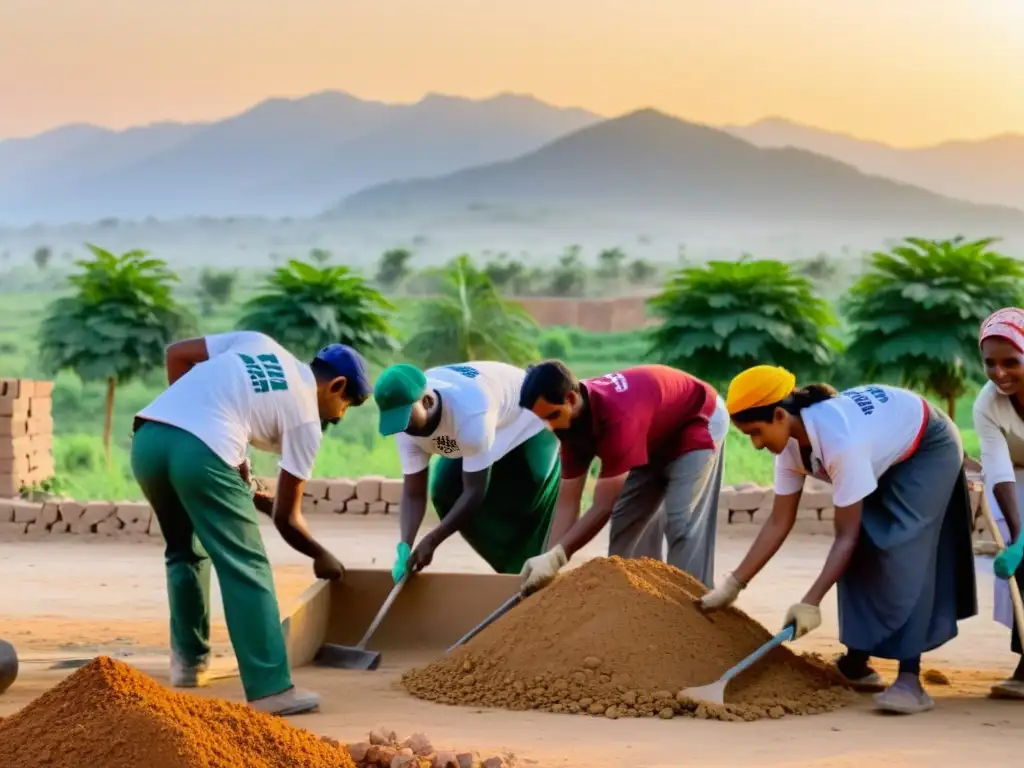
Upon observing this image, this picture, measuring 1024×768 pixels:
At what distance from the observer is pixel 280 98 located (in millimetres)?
81938

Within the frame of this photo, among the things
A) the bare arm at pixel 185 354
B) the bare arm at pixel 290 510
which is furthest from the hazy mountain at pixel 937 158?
the bare arm at pixel 185 354

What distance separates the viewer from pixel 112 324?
561 inches

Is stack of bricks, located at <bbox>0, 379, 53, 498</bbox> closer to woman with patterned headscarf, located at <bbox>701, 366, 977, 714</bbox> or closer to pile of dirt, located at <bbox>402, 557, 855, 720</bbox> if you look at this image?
pile of dirt, located at <bbox>402, 557, 855, 720</bbox>

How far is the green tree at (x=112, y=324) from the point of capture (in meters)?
14.2

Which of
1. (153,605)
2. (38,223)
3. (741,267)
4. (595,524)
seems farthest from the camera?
(38,223)

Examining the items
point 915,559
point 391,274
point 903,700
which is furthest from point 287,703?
→ point 391,274

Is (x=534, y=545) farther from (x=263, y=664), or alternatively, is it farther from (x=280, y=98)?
(x=280, y=98)

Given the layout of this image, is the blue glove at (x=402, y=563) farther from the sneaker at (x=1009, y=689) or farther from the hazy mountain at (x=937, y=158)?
the hazy mountain at (x=937, y=158)

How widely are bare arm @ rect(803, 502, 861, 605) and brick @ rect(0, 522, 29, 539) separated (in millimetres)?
7245

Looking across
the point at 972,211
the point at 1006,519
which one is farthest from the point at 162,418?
the point at 972,211

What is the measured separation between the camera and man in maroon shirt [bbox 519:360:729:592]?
4883 millimetres

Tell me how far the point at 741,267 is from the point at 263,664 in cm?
1013

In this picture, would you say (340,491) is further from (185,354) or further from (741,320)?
(185,354)

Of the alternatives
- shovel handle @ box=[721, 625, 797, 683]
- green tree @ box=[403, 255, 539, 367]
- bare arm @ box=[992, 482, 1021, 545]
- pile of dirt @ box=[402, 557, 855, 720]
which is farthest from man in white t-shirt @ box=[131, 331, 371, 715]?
green tree @ box=[403, 255, 539, 367]
